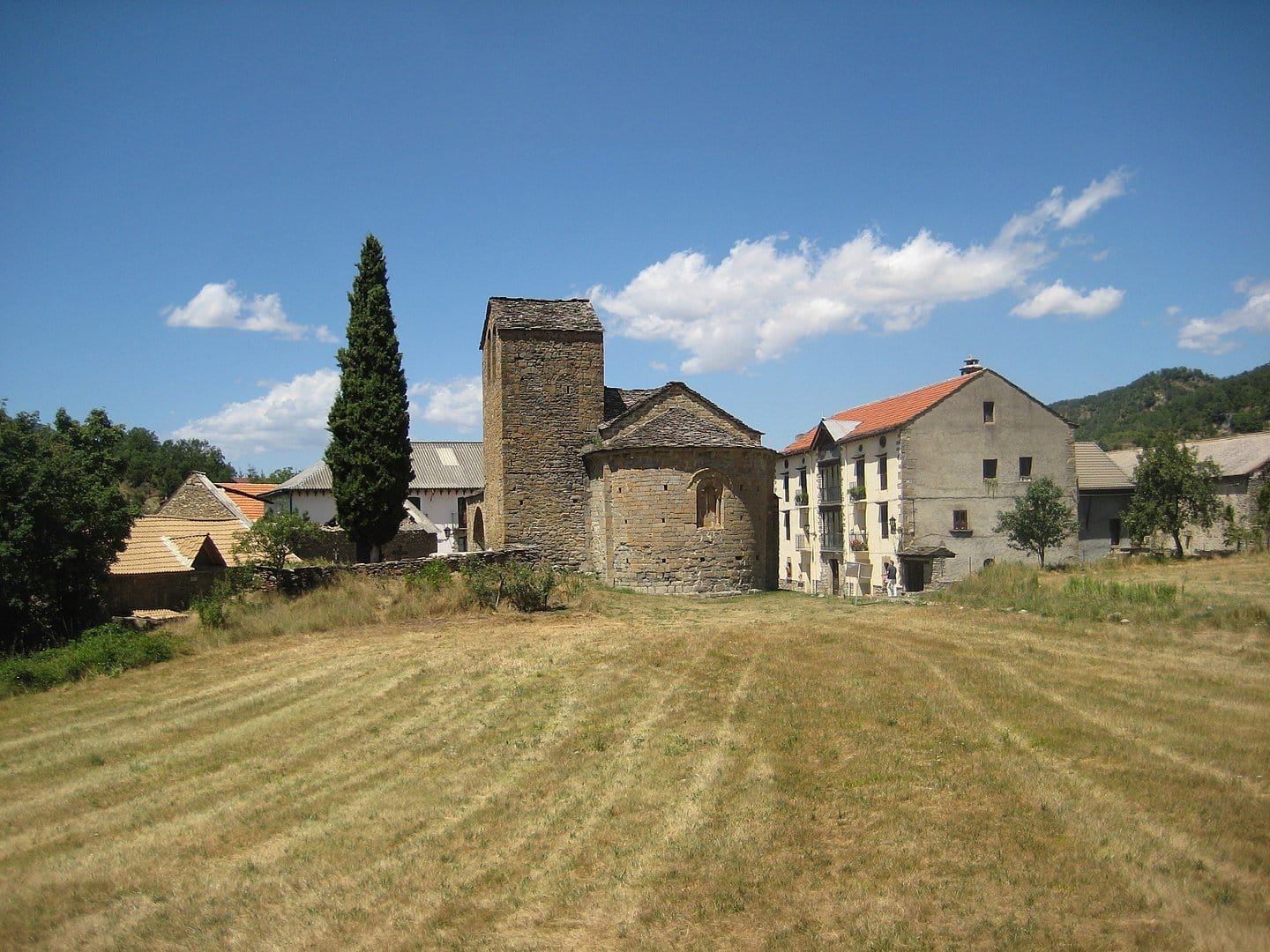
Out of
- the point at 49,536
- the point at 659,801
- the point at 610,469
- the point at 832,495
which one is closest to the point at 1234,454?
the point at 832,495

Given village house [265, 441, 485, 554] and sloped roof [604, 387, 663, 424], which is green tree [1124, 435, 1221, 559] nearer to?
sloped roof [604, 387, 663, 424]

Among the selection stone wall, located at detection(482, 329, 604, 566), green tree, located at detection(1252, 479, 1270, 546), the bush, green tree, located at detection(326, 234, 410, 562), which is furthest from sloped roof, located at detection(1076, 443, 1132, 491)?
the bush

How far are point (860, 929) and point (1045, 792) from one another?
9.63 feet

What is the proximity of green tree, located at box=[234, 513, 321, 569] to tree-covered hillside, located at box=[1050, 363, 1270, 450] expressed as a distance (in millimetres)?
42856

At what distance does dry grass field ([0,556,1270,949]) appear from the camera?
6051 mm

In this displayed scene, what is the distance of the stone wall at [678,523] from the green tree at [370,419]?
20.5 ft

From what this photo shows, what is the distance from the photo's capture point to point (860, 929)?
5758 millimetres

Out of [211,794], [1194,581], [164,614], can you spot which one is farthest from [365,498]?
[1194,581]

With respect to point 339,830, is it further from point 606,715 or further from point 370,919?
point 606,715

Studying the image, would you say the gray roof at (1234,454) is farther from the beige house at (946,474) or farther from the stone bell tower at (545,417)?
the stone bell tower at (545,417)

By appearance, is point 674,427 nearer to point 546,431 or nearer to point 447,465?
point 546,431

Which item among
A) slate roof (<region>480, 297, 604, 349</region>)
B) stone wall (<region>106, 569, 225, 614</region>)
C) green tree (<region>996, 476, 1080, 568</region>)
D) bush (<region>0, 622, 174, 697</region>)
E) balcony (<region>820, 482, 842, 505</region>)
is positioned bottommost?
bush (<region>0, 622, 174, 697</region>)

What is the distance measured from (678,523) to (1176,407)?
86.4 m

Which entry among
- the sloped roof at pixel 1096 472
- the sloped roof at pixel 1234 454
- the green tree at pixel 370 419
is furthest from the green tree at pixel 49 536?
the sloped roof at pixel 1234 454
